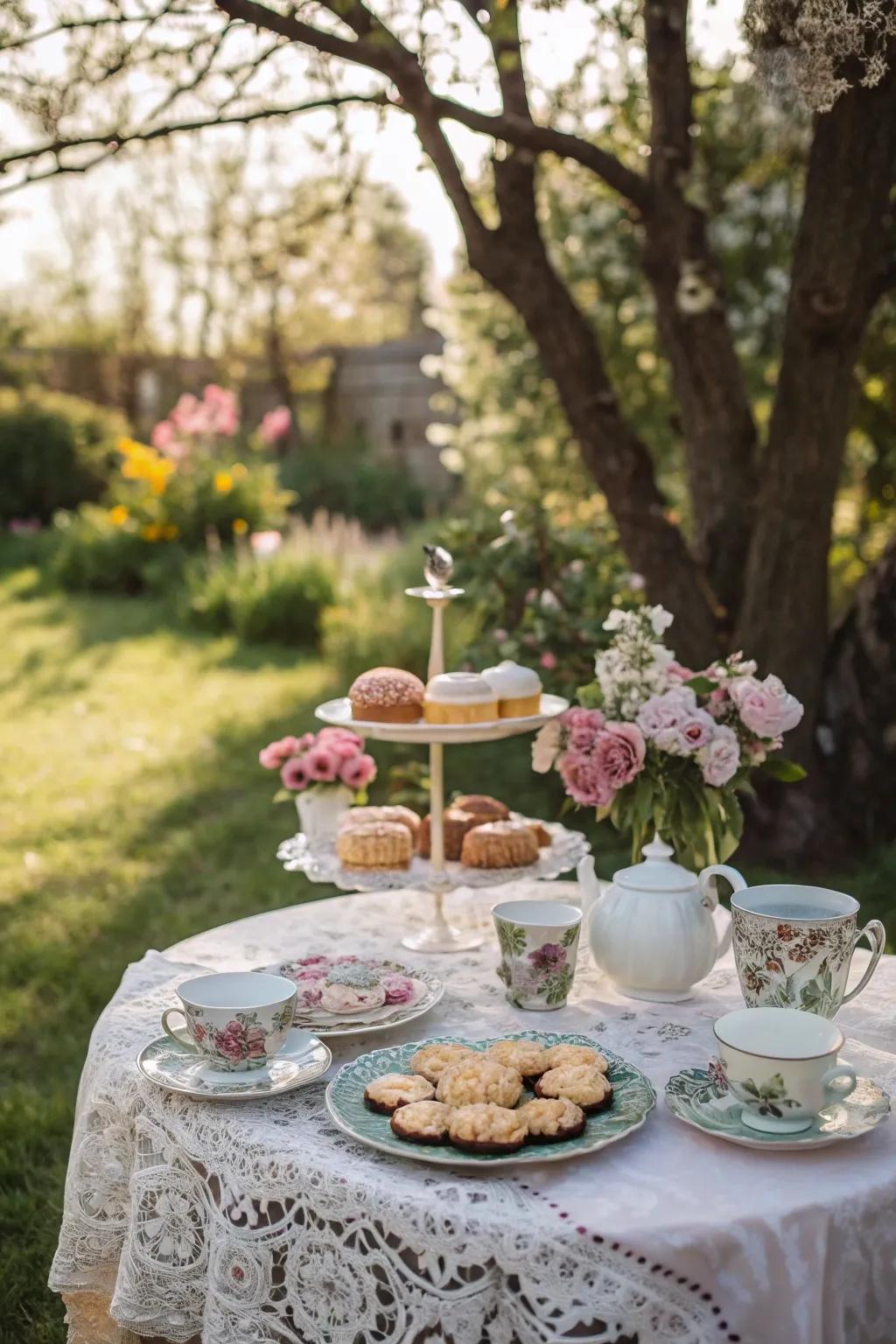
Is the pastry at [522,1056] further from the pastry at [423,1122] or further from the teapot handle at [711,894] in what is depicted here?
the teapot handle at [711,894]

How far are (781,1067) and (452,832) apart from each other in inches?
45.6

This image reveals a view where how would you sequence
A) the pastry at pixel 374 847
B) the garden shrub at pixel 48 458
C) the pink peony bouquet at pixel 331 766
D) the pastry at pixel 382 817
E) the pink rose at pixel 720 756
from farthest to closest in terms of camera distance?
1. the garden shrub at pixel 48 458
2. the pink peony bouquet at pixel 331 766
3. the pastry at pixel 382 817
4. the pastry at pixel 374 847
5. the pink rose at pixel 720 756

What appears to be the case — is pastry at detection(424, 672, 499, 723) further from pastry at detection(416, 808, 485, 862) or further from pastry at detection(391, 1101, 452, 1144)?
pastry at detection(391, 1101, 452, 1144)

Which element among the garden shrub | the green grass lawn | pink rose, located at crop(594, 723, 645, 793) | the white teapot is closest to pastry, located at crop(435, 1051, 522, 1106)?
the white teapot

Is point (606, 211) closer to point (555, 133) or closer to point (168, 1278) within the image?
point (555, 133)

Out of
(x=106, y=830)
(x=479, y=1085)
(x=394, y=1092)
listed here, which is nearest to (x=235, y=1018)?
(x=394, y=1092)

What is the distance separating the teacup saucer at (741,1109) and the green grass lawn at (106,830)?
1.62 metres

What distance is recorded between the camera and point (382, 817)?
2648 mm

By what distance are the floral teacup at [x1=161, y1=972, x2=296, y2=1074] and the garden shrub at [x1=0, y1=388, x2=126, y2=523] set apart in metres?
13.0

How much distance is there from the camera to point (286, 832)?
19.3 ft

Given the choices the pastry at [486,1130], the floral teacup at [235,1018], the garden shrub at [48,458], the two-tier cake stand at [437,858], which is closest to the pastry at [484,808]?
the two-tier cake stand at [437,858]

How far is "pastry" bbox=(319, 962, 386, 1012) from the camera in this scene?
1.95 metres

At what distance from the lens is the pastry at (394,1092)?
5.41 ft

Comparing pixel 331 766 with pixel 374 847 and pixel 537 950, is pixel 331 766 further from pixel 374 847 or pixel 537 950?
pixel 537 950
